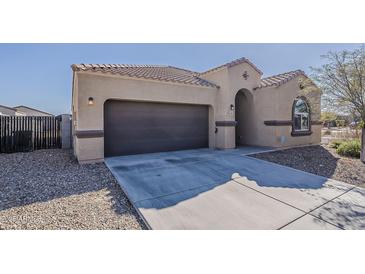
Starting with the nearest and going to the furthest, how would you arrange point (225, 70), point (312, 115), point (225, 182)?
point (225, 182), point (225, 70), point (312, 115)

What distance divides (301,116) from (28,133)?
15374 millimetres

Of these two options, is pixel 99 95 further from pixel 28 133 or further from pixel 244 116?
pixel 244 116

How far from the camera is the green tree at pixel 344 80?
6.70 m

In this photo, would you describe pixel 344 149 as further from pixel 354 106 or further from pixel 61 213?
pixel 61 213

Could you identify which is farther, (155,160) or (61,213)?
(155,160)

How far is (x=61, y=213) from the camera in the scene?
3.28 meters

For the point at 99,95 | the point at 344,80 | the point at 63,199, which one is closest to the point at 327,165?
the point at 344,80

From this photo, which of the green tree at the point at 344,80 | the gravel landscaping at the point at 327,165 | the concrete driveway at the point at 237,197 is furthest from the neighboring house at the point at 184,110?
the gravel landscaping at the point at 327,165

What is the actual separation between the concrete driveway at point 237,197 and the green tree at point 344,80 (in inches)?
161

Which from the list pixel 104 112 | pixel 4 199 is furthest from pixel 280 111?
pixel 4 199

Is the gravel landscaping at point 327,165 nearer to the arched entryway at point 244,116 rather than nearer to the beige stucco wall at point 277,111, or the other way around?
the beige stucco wall at point 277,111

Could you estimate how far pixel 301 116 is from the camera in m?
11.0

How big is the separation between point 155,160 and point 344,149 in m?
8.80
